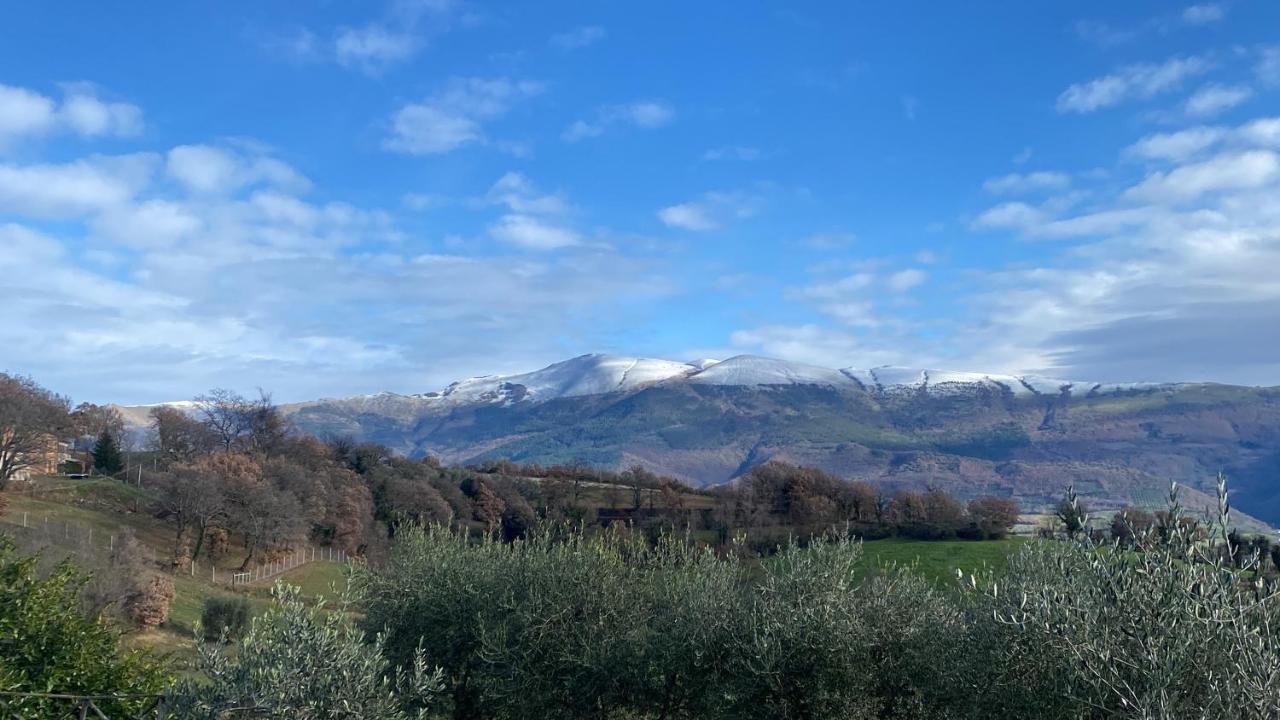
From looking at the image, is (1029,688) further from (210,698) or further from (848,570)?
(210,698)

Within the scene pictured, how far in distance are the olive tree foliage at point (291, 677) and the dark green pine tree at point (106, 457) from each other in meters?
87.2

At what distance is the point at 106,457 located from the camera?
85.7 metres

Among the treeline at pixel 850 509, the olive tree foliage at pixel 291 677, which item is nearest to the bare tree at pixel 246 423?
the treeline at pixel 850 509

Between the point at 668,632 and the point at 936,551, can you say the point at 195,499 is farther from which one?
the point at 668,632

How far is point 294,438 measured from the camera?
99062 mm

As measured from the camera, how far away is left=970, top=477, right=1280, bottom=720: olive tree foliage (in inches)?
324

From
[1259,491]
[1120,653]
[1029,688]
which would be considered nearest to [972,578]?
[1029,688]

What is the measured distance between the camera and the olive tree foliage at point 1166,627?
8234mm

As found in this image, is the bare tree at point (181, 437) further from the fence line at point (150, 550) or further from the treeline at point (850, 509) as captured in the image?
the treeline at point (850, 509)

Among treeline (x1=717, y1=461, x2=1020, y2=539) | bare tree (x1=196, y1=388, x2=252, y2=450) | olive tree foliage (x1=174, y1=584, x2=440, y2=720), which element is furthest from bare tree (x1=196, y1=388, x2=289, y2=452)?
olive tree foliage (x1=174, y1=584, x2=440, y2=720)

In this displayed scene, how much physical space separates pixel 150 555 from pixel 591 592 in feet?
131

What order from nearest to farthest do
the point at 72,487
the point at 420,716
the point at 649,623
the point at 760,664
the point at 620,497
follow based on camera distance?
the point at 420,716, the point at 760,664, the point at 649,623, the point at 72,487, the point at 620,497

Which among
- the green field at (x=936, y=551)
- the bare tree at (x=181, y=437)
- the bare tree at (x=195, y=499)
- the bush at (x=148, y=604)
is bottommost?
the green field at (x=936, y=551)

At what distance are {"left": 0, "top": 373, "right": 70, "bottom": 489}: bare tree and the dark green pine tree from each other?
1009 cm
